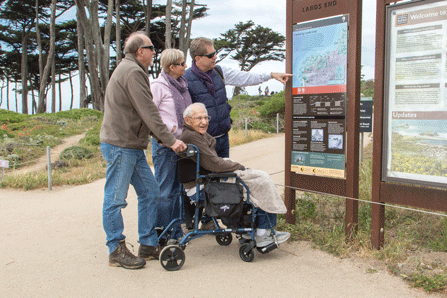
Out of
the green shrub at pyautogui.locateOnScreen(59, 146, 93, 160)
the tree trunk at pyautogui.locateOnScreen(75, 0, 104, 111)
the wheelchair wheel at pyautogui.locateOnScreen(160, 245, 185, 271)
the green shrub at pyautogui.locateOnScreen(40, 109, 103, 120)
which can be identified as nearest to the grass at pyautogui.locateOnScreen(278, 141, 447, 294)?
the wheelchair wheel at pyautogui.locateOnScreen(160, 245, 185, 271)

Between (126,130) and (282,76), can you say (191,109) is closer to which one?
(126,130)

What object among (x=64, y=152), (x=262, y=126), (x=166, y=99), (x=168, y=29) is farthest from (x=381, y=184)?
(x=168, y=29)

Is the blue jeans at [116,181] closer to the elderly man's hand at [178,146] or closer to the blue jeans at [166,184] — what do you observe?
the blue jeans at [166,184]

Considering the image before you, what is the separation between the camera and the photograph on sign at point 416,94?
11.9ft

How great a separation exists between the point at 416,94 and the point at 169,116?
7.47 feet

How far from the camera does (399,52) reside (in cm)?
386

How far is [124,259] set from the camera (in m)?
3.89

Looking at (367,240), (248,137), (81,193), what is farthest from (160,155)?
(248,137)

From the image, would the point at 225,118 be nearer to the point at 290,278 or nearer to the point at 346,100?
the point at 346,100

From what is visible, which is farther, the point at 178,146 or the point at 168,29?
the point at 168,29

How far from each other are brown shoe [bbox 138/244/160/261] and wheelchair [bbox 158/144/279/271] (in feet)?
0.49

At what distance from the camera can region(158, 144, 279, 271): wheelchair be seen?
12.5 ft

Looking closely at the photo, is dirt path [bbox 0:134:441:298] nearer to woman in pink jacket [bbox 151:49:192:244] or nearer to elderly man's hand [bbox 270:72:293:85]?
woman in pink jacket [bbox 151:49:192:244]

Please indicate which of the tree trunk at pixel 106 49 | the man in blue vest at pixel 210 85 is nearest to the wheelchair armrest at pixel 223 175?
the man in blue vest at pixel 210 85
